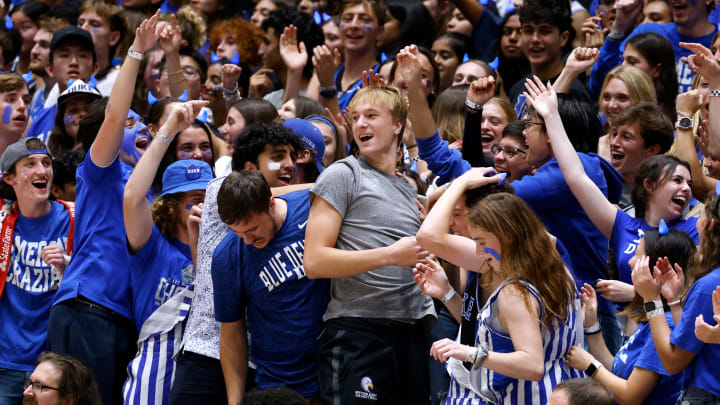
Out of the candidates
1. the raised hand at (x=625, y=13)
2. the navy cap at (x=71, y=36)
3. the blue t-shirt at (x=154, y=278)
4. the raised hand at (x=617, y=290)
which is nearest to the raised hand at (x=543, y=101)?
the raised hand at (x=617, y=290)

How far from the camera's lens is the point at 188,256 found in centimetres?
527

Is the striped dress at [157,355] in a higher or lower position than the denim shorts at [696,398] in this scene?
lower

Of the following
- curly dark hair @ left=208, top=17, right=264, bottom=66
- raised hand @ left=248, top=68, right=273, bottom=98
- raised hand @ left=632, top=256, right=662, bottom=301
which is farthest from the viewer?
curly dark hair @ left=208, top=17, right=264, bottom=66

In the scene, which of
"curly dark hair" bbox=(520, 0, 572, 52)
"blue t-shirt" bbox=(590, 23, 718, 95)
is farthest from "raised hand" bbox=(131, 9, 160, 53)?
"blue t-shirt" bbox=(590, 23, 718, 95)

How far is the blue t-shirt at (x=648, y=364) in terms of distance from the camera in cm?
403

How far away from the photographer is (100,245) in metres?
5.18

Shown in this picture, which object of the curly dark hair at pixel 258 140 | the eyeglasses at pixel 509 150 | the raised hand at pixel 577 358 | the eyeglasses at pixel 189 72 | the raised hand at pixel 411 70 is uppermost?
the raised hand at pixel 411 70

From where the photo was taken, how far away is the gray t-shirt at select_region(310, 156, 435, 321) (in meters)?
4.26

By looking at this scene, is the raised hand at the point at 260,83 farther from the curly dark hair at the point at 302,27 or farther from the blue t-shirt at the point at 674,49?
the blue t-shirt at the point at 674,49

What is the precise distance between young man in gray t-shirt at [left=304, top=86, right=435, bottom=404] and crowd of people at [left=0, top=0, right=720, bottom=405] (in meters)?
0.01

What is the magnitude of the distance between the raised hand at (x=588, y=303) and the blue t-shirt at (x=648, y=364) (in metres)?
0.21

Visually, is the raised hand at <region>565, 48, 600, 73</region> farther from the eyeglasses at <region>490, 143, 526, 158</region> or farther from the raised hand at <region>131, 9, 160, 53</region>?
the raised hand at <region>131, 9, 160, 53</region>

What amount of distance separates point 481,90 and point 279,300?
1.79 m

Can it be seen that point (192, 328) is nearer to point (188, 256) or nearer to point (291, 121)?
point (188, 256)
